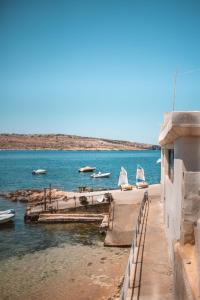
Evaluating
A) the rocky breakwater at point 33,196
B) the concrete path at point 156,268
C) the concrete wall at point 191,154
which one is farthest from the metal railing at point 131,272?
the rocky breakwater at point 33,196

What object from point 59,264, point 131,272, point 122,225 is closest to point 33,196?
point 122,225

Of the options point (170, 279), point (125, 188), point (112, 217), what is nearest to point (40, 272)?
point (112, 217)

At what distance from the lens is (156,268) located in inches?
482

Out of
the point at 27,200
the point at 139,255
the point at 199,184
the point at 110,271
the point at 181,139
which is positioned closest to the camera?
the point at 199,184

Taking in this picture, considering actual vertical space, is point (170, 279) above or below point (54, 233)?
above

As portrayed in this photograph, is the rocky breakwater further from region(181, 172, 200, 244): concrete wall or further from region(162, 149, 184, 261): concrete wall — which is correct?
region(181, 172, 200, 244): concrete wall

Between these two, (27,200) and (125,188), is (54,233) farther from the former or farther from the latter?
(27,200)

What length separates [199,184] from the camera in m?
8.41

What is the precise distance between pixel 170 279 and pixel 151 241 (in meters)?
3.72

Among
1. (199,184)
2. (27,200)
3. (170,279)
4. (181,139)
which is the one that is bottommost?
(27,200)

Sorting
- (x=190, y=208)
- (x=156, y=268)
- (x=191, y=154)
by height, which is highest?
(x=191, y=154)

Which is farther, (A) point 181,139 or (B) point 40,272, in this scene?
(B) point 40,272

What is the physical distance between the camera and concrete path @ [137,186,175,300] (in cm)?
1038

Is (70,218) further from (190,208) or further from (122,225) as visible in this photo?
(190,208)
